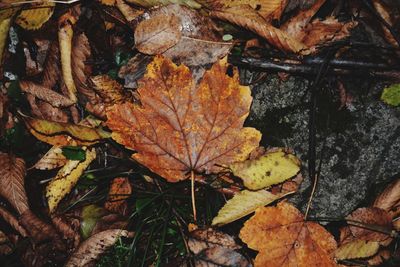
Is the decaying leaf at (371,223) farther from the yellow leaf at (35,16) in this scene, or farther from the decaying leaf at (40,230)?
the yellow leaf at (35,16)

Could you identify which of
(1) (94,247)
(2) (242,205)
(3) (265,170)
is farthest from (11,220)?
Result: (3) (265,170)

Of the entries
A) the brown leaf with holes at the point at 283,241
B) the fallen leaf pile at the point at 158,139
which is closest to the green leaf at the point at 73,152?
the fallen leaf pile at the point at 158,139

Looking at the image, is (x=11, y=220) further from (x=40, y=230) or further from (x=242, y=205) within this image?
(x=242, y=205)

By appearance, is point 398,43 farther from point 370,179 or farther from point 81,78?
point 81,78

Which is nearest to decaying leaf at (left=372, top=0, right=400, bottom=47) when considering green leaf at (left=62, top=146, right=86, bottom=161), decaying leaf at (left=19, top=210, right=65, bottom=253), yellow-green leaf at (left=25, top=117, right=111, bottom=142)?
yellow-green leaf at (left=25, top=117, right=111, bottom=142)

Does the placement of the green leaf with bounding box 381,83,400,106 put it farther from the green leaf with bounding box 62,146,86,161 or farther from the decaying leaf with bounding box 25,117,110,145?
the green leaf with bounding box 62,146,86,161

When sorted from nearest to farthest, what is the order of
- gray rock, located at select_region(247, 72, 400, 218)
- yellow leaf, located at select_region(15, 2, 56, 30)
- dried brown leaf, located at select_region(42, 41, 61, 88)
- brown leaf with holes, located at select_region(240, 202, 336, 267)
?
brown leaf with holes, located at select_region(240, 202, 336, 267) < gray rock, located at select_region(247, 72, 400, 218) < yellow leaf, located at select_region(15, 2, 56, 30) < dried brown leaf, located at select_region(42, 41, 61, 88)
